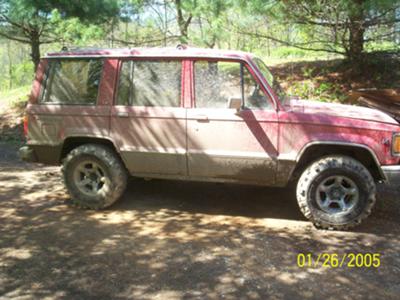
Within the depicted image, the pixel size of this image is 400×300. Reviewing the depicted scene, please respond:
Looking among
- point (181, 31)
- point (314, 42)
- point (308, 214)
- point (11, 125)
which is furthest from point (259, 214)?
point (11, 125)

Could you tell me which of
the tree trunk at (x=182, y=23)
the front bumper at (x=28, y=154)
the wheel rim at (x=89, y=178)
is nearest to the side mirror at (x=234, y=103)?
the wheel rim at (x=89, y=178)

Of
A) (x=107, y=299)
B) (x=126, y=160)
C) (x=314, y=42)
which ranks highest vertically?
(x=314, y=42)

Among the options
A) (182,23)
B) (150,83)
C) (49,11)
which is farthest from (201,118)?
(182,23)

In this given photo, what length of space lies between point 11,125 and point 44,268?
8.60 metres

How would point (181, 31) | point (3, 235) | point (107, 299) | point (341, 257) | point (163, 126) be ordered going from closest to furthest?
1. point (107, 299)
2. point (341, 257)
3. point (3, 235)
4. point (163, 126)
5. point (181, 31)

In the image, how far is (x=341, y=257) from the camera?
156 inches

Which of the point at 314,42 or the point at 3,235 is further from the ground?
the point at 314,42

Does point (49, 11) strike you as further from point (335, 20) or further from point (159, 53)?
point (335, 20)

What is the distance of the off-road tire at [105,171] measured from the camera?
5066mm

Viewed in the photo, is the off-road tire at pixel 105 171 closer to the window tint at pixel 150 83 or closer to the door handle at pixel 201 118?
the window tint at pixel 150 83

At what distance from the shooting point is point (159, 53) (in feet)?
16.0

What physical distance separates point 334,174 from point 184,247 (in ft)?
6.12

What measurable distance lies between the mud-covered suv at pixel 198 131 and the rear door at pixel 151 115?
0.01m

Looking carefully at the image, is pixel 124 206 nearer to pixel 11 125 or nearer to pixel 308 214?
pixel 308 214
